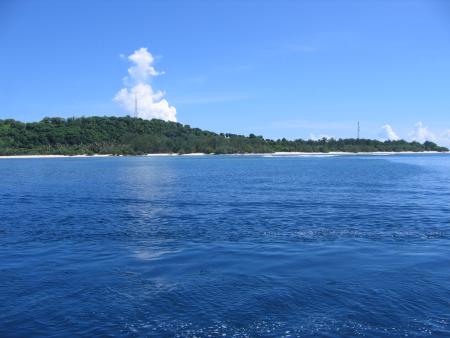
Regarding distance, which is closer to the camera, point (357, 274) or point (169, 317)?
point (169, 317)

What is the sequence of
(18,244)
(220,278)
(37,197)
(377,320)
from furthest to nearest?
(37,197), (18,244), (220,278), (377,320)

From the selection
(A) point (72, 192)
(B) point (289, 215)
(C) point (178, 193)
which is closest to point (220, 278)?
(B) point (289, 215)

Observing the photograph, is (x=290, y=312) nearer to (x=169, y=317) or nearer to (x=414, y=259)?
(x=169, y=317)

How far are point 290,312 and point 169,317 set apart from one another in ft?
10.8

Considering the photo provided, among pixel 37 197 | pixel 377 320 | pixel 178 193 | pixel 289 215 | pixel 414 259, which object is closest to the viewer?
pixel 377 320

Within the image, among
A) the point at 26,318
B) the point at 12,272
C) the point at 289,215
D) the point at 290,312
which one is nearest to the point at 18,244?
the point at 12,272

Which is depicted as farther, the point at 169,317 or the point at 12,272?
the point at 12,272

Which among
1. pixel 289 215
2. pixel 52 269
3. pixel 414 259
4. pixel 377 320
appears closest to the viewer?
pixel 377 320

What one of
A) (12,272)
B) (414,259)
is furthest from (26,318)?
(414,259)

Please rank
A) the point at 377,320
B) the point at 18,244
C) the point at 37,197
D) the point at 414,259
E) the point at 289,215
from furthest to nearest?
the point at 37,197 → the point at 289,215 → the point at 18,244 → the point at 414,259 → the point at 377,320

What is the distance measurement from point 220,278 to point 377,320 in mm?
5408

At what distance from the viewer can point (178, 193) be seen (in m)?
43.2

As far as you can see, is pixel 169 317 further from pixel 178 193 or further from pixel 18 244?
pixel 178 193

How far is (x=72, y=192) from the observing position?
4462 centimetres
